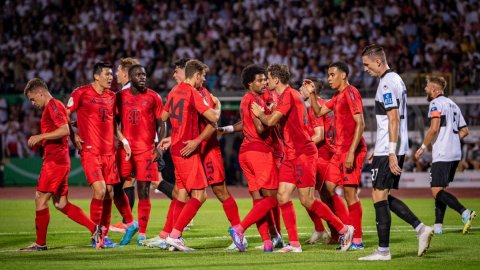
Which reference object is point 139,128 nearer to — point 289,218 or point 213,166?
point 213,166

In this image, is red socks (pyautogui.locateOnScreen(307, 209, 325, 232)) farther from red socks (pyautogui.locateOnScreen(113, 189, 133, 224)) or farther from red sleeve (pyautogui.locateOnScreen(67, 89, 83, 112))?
red sleeve (pyautogui.locateOnScreen(67, 89, 83, 112))

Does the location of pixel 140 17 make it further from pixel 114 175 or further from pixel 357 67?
pixel 114 175

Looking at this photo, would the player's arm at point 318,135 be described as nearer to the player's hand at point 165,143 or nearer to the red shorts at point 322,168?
the red shorts at point 322,168

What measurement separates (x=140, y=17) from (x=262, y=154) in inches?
853

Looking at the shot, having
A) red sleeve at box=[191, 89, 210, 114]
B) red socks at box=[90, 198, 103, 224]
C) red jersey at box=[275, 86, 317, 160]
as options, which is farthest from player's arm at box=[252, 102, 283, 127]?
red socks at box=[90, 198, 103, 224]

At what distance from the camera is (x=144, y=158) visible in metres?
13.0

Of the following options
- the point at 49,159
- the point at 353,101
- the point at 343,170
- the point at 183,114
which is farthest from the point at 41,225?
the point at 353,101

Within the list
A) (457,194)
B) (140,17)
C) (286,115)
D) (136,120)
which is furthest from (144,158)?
(140,17)

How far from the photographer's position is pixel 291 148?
36.9 feet

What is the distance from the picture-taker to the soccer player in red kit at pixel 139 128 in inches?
512

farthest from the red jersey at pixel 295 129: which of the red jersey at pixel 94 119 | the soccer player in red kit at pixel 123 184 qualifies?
the soccer player in red kit at pixel 123 184

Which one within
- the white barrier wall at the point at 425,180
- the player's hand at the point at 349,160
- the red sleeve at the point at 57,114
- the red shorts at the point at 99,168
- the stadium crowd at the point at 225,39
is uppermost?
the stadium crowd at the point at 225,39

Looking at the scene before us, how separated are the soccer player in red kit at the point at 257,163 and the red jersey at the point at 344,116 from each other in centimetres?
100

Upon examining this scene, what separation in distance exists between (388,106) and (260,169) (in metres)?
2.24
